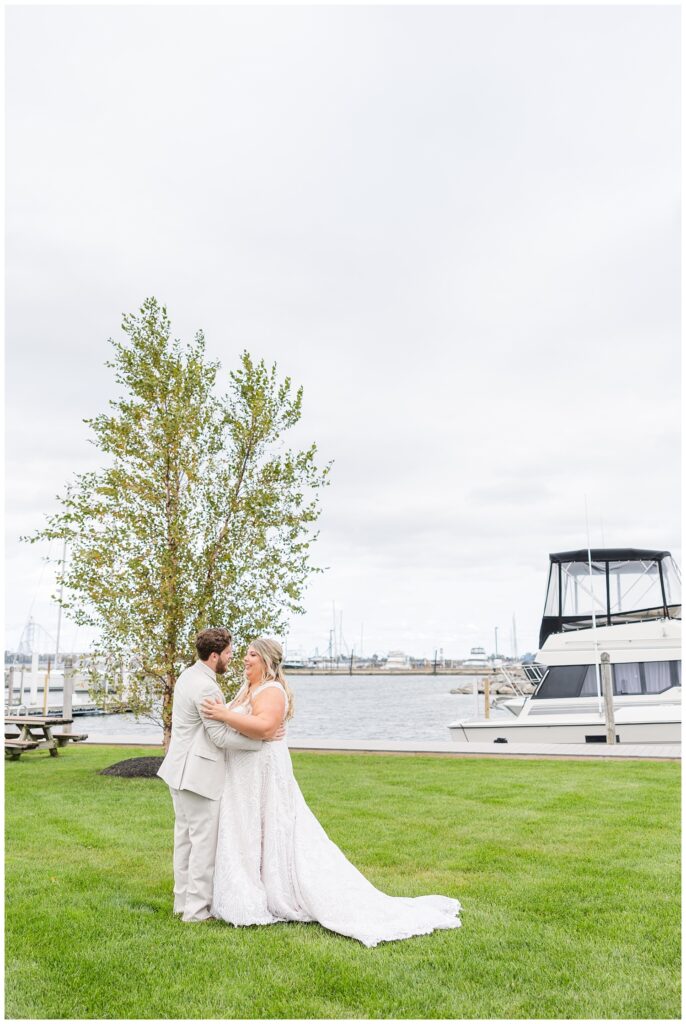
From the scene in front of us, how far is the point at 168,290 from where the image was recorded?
1619cm

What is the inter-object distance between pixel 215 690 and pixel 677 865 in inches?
→ 194

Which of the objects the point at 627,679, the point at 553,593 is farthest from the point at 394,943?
the point at 553,593

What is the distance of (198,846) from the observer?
6094mm

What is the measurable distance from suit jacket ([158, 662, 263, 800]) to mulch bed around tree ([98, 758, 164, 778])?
7982 millimetres

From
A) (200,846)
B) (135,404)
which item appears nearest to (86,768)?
(135,404)

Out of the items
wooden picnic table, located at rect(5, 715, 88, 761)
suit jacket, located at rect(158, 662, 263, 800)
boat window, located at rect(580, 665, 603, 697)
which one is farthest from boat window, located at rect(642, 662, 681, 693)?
suit jacket, located at rect(158, 662, 263, 800)

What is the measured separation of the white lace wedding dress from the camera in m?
5.90

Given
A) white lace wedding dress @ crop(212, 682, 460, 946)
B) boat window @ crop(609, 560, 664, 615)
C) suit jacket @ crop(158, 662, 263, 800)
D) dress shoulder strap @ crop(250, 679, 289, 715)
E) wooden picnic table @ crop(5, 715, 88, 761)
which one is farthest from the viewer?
boat window @ crop(609, 560, 664, 615)

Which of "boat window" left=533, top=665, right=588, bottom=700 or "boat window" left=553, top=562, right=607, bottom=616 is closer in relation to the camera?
"boat window" left=533, top=665, right=588, bottom=700

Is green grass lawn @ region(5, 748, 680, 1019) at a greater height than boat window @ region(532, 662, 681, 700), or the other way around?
boat window @ region(532, 662, 681, 700)

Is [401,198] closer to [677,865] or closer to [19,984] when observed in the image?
[677,865]

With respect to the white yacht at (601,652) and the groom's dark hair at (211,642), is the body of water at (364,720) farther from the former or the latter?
the groom's dark hair at (211,642)

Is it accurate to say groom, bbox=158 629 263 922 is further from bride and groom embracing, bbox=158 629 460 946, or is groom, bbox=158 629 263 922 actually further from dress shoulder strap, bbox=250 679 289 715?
dress shoulder strap, bbox=250 679 289 715

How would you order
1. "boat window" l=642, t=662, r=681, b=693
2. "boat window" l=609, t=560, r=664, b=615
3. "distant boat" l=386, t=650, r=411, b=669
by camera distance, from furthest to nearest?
"distant boat" l=386, t=650, r=411, b=669
"boat window" l=609, t=560, r=664, b=615
"boat window" l=642, t=662, r=681, b=693
